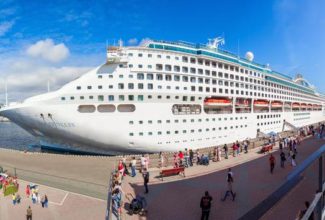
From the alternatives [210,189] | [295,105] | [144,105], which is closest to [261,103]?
[144,105]

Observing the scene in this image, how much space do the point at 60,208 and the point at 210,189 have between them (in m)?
8.45

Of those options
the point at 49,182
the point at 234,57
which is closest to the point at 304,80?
the point at 234,57

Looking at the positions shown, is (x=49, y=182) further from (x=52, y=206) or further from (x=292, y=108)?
(x=292, y=108)

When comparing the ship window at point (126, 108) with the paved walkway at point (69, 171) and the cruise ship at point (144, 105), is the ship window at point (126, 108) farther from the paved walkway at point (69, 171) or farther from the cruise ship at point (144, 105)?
the paved walkway at point (69, 171)

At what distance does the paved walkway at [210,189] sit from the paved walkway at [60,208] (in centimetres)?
225

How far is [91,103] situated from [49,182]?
7514 mm

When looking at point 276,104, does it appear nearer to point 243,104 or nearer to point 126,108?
point 243,104

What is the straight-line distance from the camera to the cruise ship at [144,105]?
65.9 ft

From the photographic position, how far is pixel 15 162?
21641 millimetres

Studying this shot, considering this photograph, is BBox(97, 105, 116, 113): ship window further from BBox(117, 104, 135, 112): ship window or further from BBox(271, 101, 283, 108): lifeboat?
BBox(271, 101, 283, 108): lifeboat

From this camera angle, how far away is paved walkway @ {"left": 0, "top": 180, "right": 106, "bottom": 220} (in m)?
11.7

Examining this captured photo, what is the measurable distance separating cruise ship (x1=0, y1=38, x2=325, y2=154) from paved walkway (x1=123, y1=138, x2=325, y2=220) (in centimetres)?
748

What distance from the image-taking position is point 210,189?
10734 millimetres

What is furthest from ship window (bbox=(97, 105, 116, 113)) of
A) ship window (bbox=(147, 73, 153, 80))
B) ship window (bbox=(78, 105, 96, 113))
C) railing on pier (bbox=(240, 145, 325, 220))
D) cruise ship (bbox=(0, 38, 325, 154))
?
railing on pier (bbox=(240, 145, 325, 220))
